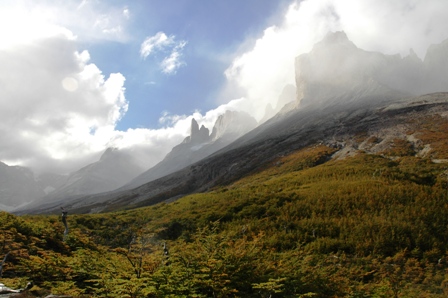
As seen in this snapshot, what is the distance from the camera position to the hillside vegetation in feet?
30.2

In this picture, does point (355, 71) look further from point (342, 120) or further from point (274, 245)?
point (274, 245)

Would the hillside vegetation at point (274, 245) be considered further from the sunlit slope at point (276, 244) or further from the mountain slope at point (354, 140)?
the mountain slope at point (354, 140)

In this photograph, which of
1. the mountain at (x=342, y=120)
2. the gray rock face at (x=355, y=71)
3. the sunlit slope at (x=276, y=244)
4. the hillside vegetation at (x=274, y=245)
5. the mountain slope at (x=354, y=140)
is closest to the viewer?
the hillside vegetation at (x=274, y=245)

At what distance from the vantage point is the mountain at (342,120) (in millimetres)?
56975

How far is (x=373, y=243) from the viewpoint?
16656mm

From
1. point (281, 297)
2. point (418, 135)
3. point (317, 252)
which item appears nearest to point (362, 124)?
point (418, 135)

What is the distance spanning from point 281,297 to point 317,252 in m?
7.96

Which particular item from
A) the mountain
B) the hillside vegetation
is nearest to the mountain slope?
the mountain

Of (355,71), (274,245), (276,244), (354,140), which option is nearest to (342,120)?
(354,140)

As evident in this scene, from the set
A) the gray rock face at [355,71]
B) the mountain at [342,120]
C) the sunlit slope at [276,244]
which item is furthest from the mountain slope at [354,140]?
the gray rock face at [355,71]

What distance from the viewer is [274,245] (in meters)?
17.6

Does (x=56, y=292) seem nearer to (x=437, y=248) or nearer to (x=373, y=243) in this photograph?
(x=373, y=243)

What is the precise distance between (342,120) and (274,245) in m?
74.5

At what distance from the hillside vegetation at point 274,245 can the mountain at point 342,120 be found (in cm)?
1936
